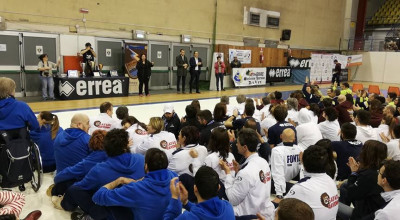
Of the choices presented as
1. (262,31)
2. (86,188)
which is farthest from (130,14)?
(86,188)

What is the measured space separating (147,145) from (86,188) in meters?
1.17

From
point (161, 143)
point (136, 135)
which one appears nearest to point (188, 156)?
point (161, 143)

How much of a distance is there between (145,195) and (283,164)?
1875 millimetres

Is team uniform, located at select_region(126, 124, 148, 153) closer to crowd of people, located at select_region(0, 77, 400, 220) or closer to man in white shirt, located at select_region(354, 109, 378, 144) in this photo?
crowd of people, located at select_region(0, 77, 400, 220)

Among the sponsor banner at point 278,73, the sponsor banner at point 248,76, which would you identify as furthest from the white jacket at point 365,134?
the sponsor banner at point 278,73

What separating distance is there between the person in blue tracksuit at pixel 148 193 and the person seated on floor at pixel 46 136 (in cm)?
233

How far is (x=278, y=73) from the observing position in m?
19.4

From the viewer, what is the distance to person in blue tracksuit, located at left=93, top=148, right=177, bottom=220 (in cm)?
257

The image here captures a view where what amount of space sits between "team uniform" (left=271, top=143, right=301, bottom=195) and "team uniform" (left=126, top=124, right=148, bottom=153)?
5.92 feet

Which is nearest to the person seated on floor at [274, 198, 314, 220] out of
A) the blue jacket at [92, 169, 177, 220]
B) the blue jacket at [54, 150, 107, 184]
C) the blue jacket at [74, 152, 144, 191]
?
the blue jacket at [92, 169, 177, 220]

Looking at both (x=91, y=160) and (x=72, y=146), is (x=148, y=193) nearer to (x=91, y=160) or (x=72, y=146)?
(x=91, y=160)

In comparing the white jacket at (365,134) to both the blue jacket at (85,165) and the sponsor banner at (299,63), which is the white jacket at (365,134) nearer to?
the blue jacket at (85,165)

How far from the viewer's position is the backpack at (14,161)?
3.82 m

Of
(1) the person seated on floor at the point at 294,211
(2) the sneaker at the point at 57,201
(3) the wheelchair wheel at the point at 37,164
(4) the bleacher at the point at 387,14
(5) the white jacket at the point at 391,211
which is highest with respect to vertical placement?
(4) the bleacher at the point at 387,14
